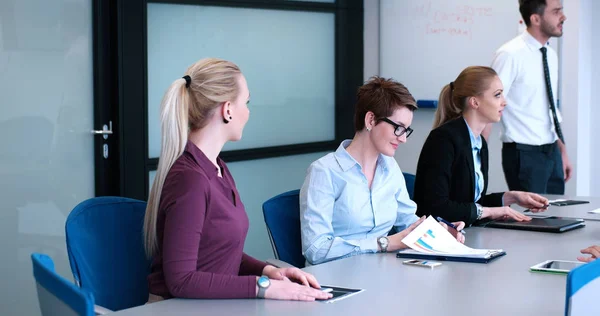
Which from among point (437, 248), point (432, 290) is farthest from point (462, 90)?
point (432, 290)

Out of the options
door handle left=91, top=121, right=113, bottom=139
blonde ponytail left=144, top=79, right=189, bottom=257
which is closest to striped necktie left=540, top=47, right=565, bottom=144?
door handle left=91, top=121, right=113, bottom=139

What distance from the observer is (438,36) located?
5.89 m

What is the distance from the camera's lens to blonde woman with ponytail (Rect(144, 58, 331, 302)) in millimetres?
2139

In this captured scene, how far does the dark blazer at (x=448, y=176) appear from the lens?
11.0ft

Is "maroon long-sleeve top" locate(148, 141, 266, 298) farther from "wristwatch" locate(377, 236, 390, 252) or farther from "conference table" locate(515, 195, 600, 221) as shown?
"conference table" locate(515, 195, 600, 221)

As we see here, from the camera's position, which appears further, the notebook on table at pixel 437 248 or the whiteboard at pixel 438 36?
the whiteboard at pixel 438 36

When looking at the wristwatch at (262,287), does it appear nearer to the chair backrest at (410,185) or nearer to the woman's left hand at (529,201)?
the chair backrest at (410,185)

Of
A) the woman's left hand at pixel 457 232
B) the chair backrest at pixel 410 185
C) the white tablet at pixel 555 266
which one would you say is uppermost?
the chair backrest at pixel 410 185

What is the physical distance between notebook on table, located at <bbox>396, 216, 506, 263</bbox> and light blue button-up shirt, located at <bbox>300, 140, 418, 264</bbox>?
0.46 feet

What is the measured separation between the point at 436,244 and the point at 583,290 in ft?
3.85

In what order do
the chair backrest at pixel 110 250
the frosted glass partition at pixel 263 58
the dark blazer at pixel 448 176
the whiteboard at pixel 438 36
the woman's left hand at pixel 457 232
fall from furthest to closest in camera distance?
the whiteboard at pixel 438 36
the frosted glass partition at pixel 263 58
the dark blazer at pixel 448 176
the woman's left hand at pixel 457 232
the chair backrest at pixel 110 250

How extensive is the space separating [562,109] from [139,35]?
2.88 m

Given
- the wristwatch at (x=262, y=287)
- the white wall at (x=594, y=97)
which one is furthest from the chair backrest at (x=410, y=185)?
the white wall at (x=594, y=97)

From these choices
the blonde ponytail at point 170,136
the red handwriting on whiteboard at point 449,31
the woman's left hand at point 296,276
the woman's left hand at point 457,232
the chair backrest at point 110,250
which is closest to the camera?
the woman's left hand at point 296,276
